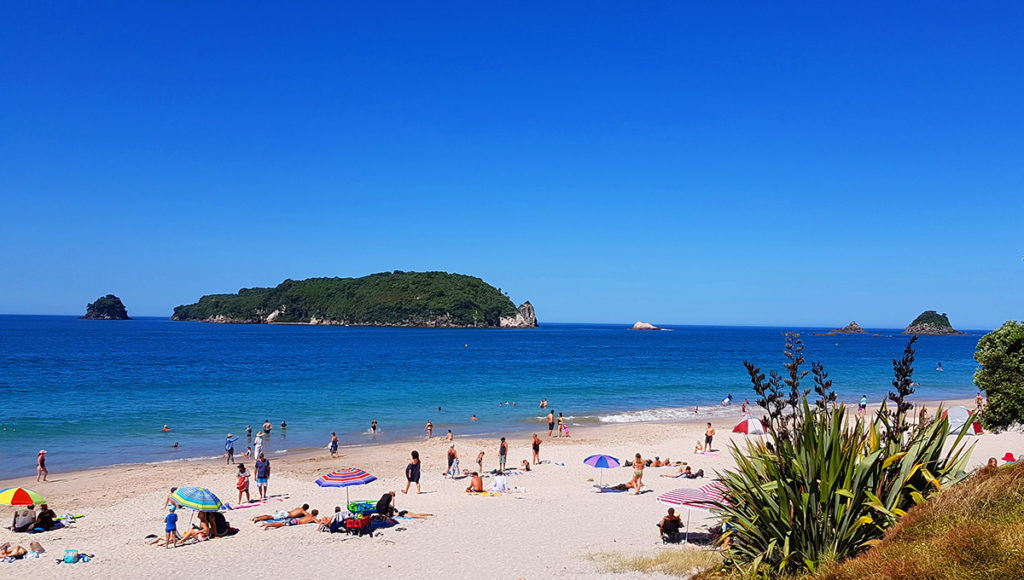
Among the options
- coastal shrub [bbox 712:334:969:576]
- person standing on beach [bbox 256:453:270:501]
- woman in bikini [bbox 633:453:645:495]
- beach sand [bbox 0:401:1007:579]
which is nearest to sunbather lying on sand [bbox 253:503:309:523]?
beach sand [bbox 0:401:1007:579]

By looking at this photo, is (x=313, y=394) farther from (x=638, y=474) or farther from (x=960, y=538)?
(x=960, y=538)

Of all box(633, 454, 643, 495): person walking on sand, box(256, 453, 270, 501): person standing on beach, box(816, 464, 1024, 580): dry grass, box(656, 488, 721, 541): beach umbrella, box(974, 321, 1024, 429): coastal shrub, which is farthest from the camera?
box(633, 454, 643, 495): person walking on sand

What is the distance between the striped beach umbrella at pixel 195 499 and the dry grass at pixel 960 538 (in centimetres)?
1357

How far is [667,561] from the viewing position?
12016 mm

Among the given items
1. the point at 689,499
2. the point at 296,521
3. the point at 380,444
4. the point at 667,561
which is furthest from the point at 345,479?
the point at 380,444

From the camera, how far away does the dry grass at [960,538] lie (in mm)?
4781

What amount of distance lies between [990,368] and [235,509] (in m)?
22.6

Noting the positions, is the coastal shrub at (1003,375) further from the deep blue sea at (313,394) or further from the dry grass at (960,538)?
the deep blue sea at (313,394)

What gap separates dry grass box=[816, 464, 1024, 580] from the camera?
15.7 feet

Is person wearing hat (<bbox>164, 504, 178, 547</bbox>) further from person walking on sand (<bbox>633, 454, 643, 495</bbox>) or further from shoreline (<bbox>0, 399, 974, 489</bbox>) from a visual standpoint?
person walking on sand (<bbox>633, 454, 643, 495</bbox>)

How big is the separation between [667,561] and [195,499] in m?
10.7

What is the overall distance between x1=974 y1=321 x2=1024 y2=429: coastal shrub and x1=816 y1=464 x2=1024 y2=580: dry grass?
50.9 feet

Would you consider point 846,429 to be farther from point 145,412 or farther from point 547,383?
point 547,383

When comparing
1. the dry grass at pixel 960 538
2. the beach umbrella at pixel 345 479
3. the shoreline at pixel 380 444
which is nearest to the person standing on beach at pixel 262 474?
the beach umbrella at pixel 345 479
